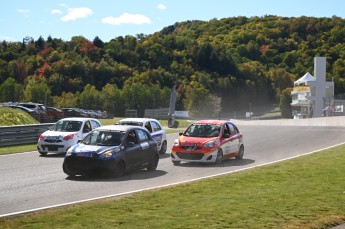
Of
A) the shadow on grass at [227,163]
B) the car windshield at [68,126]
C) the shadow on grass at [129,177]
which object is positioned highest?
the car windshield at [68,126]

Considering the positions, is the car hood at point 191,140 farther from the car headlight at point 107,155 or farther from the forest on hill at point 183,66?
the forest on hill at point 183,66

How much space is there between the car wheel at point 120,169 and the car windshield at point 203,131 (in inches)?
202

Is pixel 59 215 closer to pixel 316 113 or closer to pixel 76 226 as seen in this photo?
pixel 76 226

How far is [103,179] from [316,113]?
98.3 metres

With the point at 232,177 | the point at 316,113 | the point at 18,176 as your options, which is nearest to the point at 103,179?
the point at 18,176

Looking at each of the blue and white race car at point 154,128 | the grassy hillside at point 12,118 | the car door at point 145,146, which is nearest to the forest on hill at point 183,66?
the grassy hillside at point 12,118

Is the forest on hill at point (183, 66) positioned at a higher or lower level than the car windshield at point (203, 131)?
higher

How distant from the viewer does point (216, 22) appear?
Result: 633 feet

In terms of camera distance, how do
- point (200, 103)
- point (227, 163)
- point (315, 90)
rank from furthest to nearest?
point (315, 90) < point (200, 103) < point (227, 163)

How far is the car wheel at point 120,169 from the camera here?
16.4m

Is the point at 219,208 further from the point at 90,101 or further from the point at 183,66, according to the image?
the point at 183,66

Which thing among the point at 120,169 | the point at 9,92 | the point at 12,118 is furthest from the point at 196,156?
the point at 9,92

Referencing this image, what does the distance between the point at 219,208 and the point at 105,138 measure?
24.7ft

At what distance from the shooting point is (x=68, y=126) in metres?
24.3
